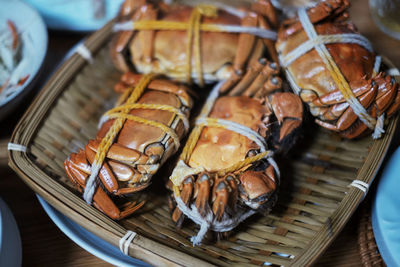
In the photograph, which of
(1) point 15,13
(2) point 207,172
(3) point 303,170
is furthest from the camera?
(1) point 15,13

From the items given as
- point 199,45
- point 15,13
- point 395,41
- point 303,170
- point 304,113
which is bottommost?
point 303,170

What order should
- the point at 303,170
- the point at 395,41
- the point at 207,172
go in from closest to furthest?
1. the point at 207,172
2. the point at 303,170
3. the point at 395,41

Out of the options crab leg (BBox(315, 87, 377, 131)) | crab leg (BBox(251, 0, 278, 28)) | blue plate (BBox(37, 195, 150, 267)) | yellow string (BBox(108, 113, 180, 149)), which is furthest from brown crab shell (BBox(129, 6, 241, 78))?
blue plate (BBox(37, 195, 150, 267))

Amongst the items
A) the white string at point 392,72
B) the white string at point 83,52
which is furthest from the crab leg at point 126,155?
the white string at point 392,72

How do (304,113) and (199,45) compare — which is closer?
(304,113)

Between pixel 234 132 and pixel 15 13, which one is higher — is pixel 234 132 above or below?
below

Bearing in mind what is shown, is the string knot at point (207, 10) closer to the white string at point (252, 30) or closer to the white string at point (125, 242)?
the white string at point (252, 30)

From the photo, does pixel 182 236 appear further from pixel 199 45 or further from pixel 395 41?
pixel 395 41

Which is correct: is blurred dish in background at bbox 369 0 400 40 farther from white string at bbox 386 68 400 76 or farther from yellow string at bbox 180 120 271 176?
yellow string at bbox 180 120 271 176

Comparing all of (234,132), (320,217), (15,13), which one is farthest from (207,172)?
(15,13)
